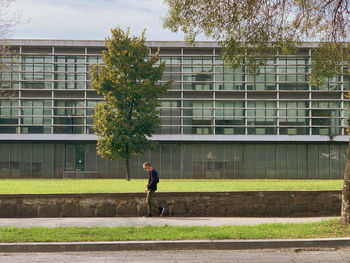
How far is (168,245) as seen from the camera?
9.64 meters

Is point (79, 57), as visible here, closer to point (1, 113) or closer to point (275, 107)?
point (1, 113)

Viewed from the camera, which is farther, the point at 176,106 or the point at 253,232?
the point at 176,106

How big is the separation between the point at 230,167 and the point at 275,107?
23.6 ft

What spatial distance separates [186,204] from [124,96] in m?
20.9

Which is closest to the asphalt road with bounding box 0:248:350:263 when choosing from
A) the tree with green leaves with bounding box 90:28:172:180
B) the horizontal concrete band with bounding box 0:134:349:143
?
the tree with green leaves with bounding box 90:28:172:180

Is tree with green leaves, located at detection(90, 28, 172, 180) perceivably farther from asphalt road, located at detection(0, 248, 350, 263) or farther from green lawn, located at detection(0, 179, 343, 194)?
asphalt road, located at detection(0, 248, 350, 263)

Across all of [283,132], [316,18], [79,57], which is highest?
[79,57]

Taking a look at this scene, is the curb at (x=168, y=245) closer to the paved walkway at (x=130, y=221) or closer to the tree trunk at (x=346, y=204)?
the tree trunk at (x=346, y=204)

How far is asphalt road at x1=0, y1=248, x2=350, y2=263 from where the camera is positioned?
8602 mm

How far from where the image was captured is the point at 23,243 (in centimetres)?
962

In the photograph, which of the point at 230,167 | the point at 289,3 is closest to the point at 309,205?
the point at 289,3

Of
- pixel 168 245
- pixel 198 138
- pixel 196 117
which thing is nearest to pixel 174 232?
pixel 168 245

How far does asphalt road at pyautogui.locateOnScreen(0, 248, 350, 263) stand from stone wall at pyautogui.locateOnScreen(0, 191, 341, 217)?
540cm

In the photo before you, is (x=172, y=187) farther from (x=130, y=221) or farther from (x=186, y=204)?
(x=130, y=221)
